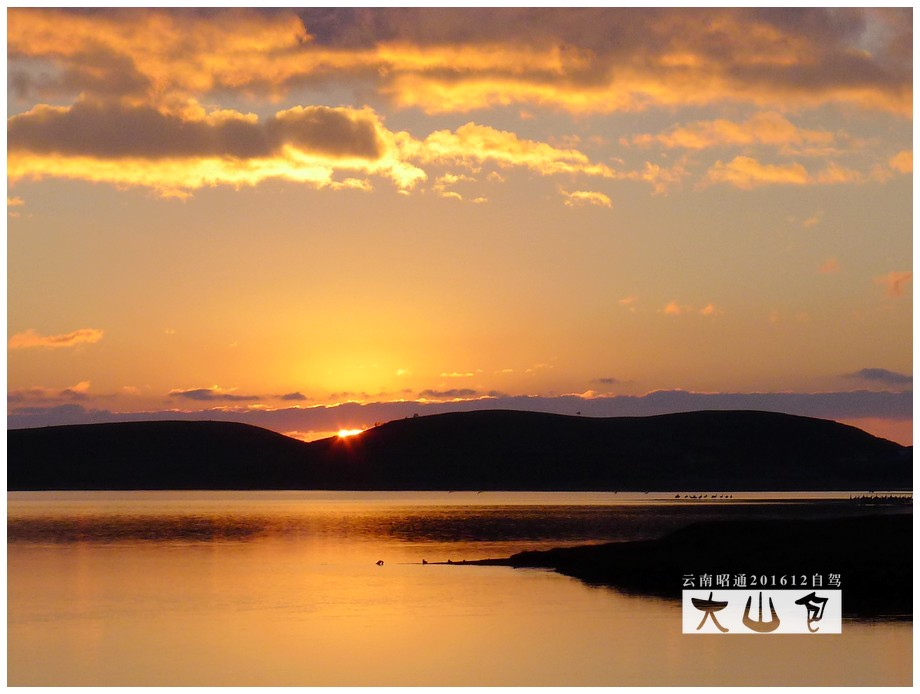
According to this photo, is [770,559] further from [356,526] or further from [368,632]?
[356,526]

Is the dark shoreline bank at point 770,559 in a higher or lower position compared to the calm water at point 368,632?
higher

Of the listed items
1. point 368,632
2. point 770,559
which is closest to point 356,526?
point 770,559

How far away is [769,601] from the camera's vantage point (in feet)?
172

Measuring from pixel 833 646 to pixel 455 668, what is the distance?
535 inches

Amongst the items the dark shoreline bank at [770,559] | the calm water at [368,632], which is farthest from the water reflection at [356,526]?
the dark shoreline bank at [770,559]

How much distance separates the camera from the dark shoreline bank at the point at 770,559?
5756 centimetres

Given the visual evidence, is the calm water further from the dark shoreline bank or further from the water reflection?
the water reflection

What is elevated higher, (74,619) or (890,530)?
(890,530)

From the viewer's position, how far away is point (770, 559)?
63.7 meters

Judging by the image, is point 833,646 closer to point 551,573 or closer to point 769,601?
point 769,601

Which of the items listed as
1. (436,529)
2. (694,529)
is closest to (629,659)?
(694,529)

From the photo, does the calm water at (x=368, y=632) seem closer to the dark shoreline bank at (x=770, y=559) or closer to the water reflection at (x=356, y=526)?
the dark shoreline bank at (x=770, y=559)

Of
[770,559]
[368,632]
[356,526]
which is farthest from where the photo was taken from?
[356,526]

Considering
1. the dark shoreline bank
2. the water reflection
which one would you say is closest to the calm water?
the dark shoreline bank
